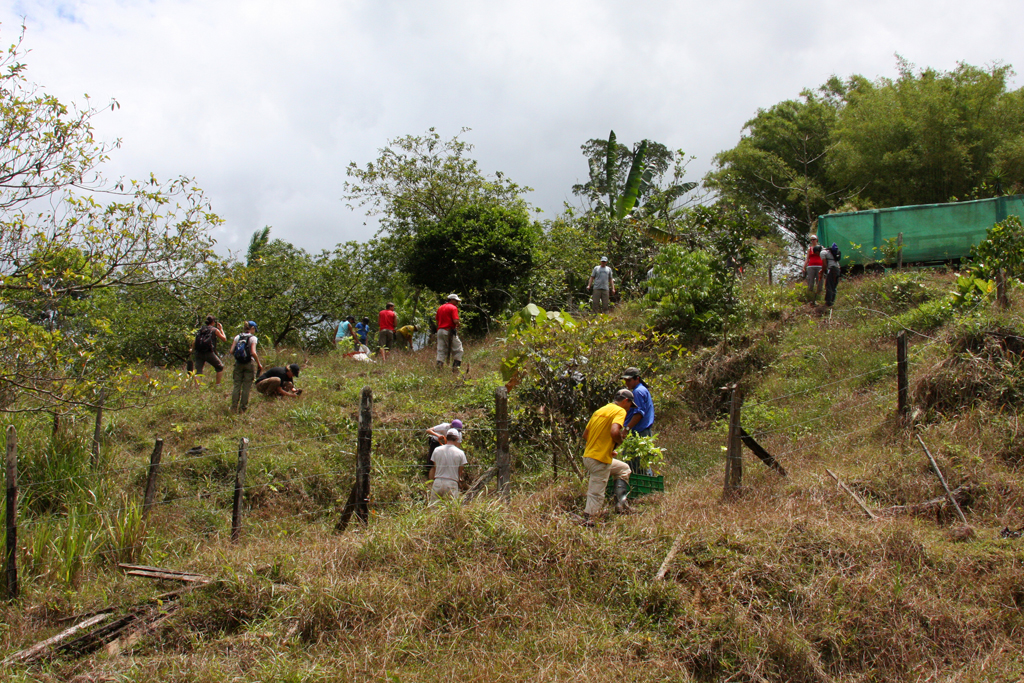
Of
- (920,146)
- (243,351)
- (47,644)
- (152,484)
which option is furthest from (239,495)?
(920,146)

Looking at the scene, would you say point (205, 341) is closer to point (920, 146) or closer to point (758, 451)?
point (758, 451)

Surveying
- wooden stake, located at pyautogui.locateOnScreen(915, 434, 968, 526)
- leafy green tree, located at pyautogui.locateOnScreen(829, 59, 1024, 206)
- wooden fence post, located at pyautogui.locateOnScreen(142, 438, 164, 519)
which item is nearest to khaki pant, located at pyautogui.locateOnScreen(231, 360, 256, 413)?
wooden fence post, located at pyautogui.locateOnScreen(142, 438, 164, 519)

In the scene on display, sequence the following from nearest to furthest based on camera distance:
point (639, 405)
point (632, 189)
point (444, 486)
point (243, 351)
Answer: point (444, 486)
point (639, 405)
point (243, 351)
point (632, 189)

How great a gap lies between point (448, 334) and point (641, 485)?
760 cm

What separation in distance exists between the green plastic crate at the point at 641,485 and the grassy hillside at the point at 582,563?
0.44ft

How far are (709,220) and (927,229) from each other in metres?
5.69

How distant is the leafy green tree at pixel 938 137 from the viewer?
22719mm

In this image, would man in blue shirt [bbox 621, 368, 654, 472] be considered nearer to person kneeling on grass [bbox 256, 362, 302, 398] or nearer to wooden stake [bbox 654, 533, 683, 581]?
wooden stake [bbox 654, 533, 683, 581]

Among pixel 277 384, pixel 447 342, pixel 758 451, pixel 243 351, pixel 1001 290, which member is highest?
pixel 1001 290

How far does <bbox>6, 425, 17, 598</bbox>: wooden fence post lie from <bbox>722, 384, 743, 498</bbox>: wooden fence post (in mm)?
6432

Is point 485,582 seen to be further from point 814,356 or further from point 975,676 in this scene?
point 814,356

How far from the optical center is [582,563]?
6164 mm


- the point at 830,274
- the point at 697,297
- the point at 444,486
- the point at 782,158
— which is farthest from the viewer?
the point at 782,158

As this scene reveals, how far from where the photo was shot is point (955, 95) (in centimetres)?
2297
